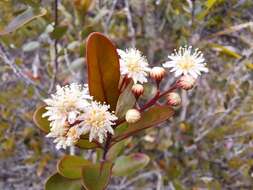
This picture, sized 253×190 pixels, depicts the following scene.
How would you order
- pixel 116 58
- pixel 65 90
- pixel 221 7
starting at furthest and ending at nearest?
pixel 221 7 < pixel 65 90 < pixel 116 58

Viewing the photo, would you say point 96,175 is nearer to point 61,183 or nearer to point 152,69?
point 61,183

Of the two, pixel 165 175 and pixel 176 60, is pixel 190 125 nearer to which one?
pixel 165 175

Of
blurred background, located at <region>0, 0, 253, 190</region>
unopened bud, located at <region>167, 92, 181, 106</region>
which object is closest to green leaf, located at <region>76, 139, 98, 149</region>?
unopened bud, located at <region>167, 92, 181, 106</region>

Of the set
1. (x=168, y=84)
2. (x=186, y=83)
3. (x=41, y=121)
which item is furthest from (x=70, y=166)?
(x=168, y=84)

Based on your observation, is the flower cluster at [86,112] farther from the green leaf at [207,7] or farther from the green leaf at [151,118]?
the green leaf at [207,7]

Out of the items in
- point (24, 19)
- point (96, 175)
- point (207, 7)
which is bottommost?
point (96, 175)

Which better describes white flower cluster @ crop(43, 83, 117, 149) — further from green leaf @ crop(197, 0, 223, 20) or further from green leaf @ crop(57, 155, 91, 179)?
green leaf @ crop(197, 0, 223, 20)

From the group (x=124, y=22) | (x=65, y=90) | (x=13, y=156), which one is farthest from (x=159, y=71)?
(x=124, y=22)
